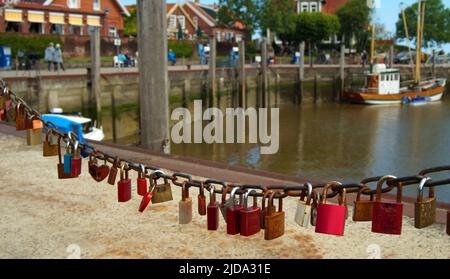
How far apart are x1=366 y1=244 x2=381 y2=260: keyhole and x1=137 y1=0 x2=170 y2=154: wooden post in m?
3.73

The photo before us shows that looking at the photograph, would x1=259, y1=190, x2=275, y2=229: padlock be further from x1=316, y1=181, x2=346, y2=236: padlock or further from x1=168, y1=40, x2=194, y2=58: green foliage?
x1=168, y1=40, x2=194, y2=58: green foliage

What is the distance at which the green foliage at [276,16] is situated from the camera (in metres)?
50.8

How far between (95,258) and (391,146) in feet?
62.8

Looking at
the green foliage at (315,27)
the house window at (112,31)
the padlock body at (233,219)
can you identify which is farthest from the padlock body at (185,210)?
the green foliage at (315,27)

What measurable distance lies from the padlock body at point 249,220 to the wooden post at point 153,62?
3686 millimetres

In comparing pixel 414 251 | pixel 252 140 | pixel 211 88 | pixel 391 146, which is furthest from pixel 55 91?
pixel 414 251

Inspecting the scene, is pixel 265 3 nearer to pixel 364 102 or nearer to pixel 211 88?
pixel 364 102

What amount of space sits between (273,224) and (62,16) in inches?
1712

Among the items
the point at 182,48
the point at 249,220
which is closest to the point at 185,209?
the point at 249,220

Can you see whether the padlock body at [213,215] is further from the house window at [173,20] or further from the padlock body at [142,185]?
the house window at [173,20]

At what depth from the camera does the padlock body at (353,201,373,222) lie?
309 cm

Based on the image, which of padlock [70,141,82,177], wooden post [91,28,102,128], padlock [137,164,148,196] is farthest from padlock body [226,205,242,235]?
wooden post [91,28,102,128]

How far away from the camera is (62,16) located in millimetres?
43469
